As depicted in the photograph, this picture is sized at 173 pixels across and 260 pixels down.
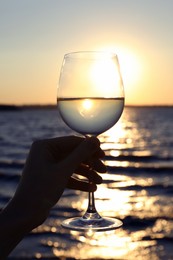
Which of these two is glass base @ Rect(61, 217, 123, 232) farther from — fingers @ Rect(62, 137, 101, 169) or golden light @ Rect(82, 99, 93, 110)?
golden light @ Rect(82, 99, 93, 110)

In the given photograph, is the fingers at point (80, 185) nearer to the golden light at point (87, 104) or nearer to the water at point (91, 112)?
the water at point (91, 112)

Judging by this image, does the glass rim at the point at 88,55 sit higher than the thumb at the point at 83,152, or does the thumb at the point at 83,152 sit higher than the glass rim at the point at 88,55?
the glass rim at the point at 88,55

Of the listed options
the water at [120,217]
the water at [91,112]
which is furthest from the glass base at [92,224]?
the water at [120,217]

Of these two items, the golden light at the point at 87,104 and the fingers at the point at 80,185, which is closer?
the golden light at the point at 87,104

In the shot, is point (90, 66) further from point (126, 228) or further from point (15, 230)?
point (126, 228)

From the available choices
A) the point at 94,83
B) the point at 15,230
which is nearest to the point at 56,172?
the point at 15,230

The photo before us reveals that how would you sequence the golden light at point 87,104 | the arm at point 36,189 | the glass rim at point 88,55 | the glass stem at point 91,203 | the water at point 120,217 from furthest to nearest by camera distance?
1. the water at point 120,217
2. the glass stem at point 91,203
3. the glass rim at point 88,55
4. the golden light at point 87,104
5. the arm at point 36,189

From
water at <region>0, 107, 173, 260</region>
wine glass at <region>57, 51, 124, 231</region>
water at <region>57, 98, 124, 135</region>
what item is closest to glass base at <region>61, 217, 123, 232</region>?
wine glass at <region>57, 51, 124, 231</region>

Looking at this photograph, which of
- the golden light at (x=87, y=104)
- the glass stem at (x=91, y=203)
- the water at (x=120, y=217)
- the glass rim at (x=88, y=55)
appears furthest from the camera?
the water at (x=120, y=217)
